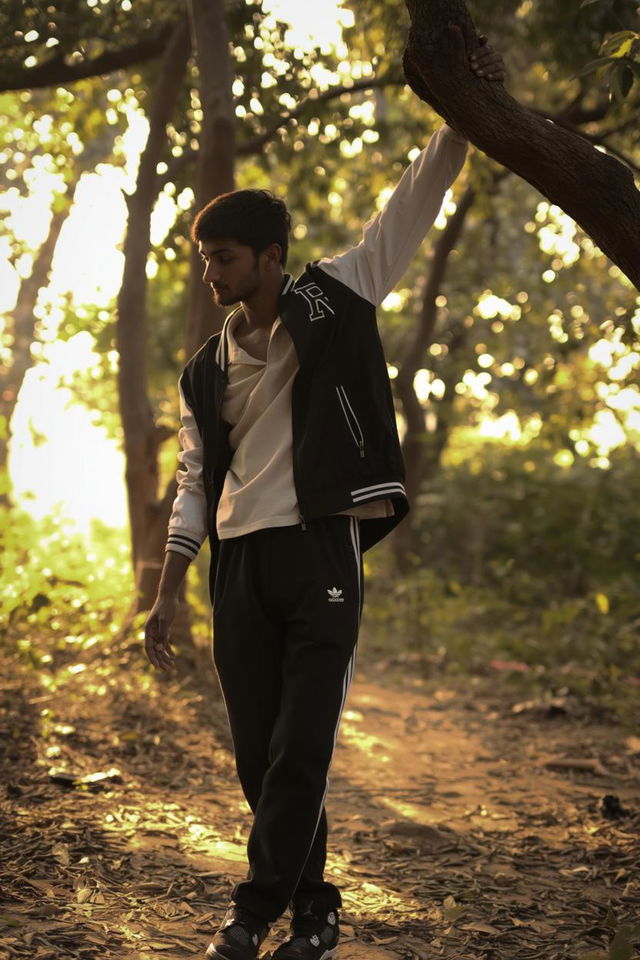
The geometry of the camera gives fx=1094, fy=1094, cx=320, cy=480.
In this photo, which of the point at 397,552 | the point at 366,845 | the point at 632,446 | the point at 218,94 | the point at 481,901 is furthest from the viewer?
the point at 632,446

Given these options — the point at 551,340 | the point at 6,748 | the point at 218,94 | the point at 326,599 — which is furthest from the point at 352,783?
the point at 551,340

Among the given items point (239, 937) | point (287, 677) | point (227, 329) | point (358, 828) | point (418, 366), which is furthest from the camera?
point (418, 366)

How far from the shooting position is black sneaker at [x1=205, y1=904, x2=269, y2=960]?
3.08m

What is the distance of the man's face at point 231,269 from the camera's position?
10.7ft

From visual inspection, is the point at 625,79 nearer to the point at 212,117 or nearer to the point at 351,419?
the point at 351,419

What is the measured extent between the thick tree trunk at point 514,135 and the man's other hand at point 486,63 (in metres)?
0.02

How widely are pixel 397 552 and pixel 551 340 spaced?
3.40 m

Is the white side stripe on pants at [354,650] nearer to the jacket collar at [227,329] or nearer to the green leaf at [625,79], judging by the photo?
the jacket collar at [227,329]

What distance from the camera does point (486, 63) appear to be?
3.37 metres

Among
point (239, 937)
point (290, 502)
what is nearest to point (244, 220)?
point (290, 502)

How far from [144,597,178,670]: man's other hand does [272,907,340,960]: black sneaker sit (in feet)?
2.84

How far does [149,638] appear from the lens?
11.4ft

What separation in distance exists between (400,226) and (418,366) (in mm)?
9262

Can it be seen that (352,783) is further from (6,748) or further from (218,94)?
(218,94)
